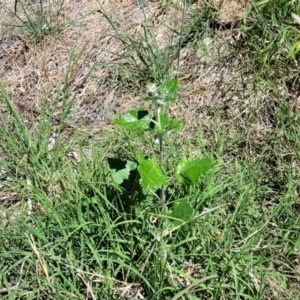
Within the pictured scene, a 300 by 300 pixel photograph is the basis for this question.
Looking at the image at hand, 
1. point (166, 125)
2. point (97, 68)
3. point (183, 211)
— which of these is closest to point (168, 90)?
point (166, 125)

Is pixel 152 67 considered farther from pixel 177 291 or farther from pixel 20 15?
pixel 177 291

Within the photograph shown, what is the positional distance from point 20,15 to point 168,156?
4.48 feet

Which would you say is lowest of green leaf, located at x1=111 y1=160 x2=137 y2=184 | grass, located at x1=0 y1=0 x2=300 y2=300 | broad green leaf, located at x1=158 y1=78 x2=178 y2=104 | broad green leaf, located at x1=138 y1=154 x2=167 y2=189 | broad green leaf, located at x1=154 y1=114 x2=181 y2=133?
grass, located at x1=0 y1=0 x2=300 y2=300

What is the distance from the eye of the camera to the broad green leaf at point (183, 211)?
2.14m

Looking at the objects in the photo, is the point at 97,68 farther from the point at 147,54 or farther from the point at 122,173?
the point at 122,173

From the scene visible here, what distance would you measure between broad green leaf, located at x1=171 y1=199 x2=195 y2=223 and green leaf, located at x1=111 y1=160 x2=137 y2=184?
0.21m

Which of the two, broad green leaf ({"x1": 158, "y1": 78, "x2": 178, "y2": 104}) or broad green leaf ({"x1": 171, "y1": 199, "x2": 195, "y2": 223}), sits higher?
broad green leaf ({"x1": 158, "y1": 78, "x2": 178, "y2": 104})

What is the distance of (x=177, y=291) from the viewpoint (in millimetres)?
2070

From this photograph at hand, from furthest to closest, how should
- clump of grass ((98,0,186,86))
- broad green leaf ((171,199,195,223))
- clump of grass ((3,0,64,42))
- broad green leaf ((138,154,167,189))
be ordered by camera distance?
clump of grass ((3,0,64,42))
clump of grass ((98,0,186,86))
broad green leaf ((171,199,195,223))
broad green leaf ((138,154,167,189))

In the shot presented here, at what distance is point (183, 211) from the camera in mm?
2158

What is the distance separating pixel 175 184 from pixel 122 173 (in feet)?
0.78

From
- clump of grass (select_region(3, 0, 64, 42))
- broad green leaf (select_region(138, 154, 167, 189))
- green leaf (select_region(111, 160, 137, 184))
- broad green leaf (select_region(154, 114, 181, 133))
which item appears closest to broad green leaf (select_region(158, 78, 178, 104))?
broad green leaf (select_region(154, 114, 181, 133))

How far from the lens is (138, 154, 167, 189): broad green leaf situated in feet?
6.64

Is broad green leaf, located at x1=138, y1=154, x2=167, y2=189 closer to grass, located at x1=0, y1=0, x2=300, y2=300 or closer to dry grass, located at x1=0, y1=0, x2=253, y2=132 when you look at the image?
grass, located at x1=0, y1=0, x2=300, y2=300
